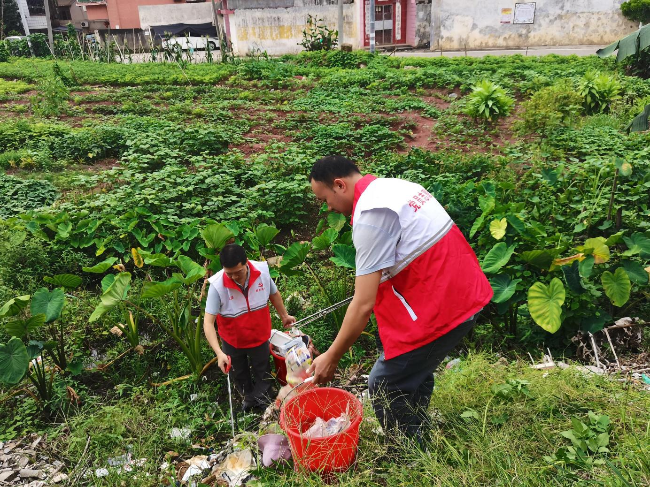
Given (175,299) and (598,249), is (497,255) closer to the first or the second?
(598,249)

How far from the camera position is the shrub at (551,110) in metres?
7.33

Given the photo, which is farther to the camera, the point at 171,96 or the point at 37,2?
the point at 37,2

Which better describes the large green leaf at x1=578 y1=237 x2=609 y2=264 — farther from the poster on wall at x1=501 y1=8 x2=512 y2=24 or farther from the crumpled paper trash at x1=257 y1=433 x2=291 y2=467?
the poster on wall at x1=501 y1=8 x2=512 y2=24

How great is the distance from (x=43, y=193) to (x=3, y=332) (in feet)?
9.68

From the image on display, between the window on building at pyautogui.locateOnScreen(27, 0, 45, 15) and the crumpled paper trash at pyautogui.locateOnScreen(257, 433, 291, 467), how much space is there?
133 ft

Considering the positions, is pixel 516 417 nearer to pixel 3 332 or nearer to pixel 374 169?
pixel 3 332

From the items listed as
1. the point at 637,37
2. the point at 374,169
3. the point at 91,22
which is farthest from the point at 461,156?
the point at 91,22

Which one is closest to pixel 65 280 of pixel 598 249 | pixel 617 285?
pixel 598 249

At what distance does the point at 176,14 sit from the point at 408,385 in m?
31.3

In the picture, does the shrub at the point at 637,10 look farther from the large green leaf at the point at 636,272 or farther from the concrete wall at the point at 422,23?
the large green leaf at the point at 636,272

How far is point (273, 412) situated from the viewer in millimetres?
3084

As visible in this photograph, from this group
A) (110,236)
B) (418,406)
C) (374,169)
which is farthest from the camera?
(374,169)

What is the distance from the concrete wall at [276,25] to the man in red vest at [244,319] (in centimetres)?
1773

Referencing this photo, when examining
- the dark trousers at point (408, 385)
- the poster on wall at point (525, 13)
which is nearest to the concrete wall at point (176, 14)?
the poster on wall at point (525, 13)
